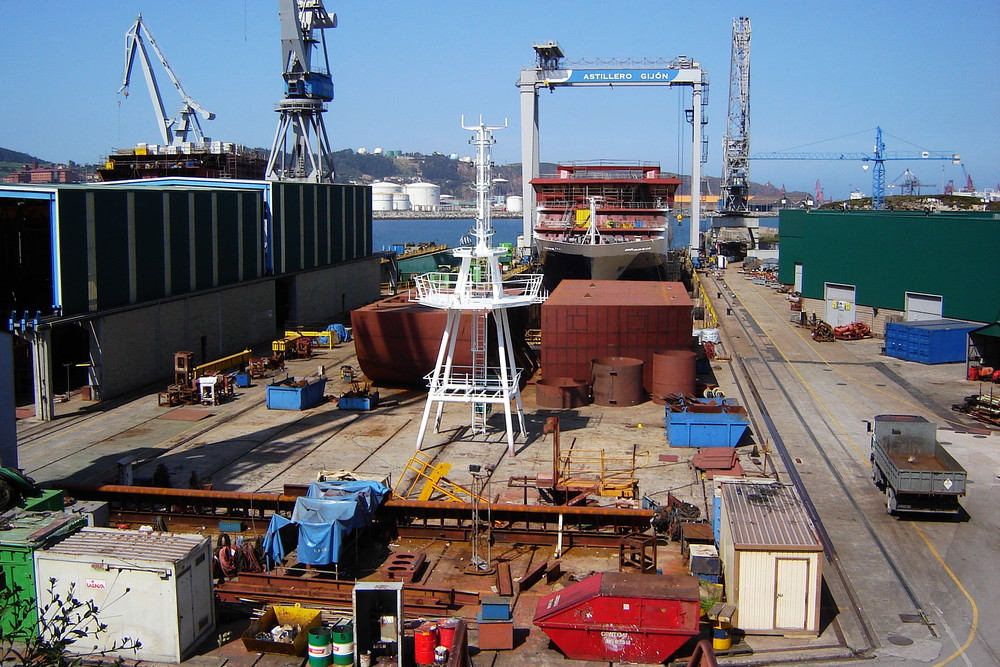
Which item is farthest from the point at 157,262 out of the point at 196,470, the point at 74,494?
the point at 74,494

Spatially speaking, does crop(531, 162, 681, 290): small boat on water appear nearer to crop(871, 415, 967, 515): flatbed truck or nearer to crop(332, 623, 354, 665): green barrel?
crop(871, 415, 967, 515): flatbed truck

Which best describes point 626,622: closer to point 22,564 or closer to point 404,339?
point 22,564

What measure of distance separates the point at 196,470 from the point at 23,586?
351 inches

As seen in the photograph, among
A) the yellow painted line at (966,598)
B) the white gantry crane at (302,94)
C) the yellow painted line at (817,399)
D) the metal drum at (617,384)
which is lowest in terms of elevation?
the yellow painted line at (966,598)

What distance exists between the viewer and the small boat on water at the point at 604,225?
160 ft

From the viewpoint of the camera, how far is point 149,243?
32.2m

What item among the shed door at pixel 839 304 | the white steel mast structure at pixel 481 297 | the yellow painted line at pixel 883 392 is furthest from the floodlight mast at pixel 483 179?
the shed door at pixel 839 304

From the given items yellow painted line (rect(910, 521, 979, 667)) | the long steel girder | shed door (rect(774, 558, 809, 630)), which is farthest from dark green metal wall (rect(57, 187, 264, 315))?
yellow painted line (rect(910, 521, 979, 667))

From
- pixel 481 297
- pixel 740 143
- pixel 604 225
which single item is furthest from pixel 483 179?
pixel 740 143

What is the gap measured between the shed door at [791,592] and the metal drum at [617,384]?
14.9 m

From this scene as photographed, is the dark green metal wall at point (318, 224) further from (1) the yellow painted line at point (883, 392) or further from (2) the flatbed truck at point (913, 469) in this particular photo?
(2) the flatbed truck at point (913, 469)

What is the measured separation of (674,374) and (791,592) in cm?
1507

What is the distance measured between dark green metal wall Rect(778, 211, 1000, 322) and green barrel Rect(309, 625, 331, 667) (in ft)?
106

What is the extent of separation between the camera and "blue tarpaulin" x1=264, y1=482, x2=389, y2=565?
1519cm
